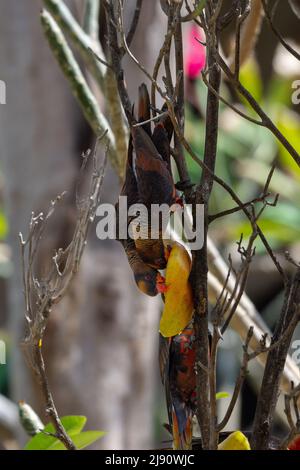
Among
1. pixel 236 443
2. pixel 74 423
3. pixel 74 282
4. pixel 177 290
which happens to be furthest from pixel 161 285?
pixel 74 282

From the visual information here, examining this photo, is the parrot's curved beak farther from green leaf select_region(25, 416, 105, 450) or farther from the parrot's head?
green leaf select_region(25, 416, 105, 450)

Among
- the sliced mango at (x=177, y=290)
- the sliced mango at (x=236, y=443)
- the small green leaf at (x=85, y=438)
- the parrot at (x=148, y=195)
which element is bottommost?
the small green leaf at (x=85, y=438)

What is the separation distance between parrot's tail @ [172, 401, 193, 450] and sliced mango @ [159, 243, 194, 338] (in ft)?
0.28

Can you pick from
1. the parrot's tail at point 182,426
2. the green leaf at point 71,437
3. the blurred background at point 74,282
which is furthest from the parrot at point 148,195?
the blurred background at point 74,282

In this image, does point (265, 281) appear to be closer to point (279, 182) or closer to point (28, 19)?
point (279, 182)

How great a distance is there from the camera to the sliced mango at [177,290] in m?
0.55

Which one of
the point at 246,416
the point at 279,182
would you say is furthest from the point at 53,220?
the point at 246,416

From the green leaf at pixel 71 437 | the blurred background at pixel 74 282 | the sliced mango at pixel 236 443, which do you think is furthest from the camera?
the blurred background at pixel 74 282

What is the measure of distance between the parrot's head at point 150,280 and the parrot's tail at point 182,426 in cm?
10

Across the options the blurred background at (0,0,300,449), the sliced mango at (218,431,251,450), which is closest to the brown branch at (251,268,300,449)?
the sliced mango at (218,431,251,450)

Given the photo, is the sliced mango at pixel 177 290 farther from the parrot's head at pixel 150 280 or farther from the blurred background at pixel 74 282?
the blurred background at pixel 74 282

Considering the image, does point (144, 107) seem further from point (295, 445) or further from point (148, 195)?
point (295, 445)

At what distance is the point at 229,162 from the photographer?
3064 millimetres

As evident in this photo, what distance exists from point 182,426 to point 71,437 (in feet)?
0.53
